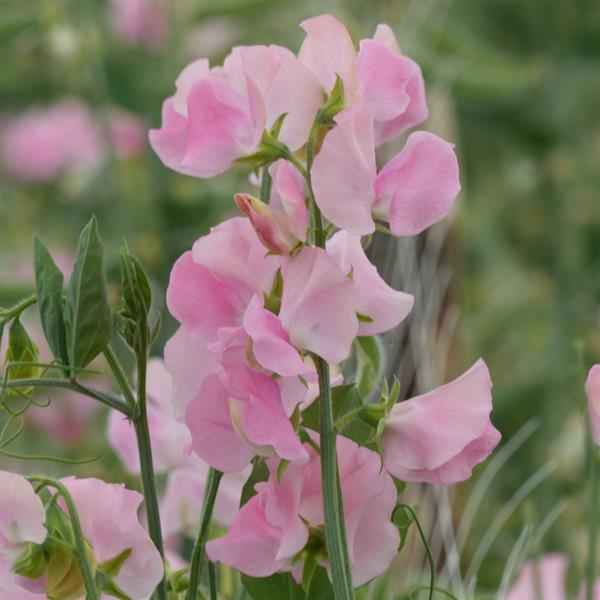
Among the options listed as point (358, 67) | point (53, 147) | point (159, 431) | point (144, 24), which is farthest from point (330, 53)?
point (53, 147)

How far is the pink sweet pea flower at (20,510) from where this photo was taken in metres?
0.29

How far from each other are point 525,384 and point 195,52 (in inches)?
19.8

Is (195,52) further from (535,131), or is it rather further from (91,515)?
(91,515)

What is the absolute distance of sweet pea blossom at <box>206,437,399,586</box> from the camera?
305mm

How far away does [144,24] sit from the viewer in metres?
1.45

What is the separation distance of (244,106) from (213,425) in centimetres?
7

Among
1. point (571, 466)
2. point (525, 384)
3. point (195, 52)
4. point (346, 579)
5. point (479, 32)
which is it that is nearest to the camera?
point (346, 579)

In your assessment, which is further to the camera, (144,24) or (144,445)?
(144,24)

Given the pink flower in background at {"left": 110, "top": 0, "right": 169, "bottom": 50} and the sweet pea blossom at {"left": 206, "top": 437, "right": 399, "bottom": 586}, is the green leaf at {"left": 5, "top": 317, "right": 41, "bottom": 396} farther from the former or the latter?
the pink flower in background at {"left": 110, "top": 0, "right": 169, "bottom": 50}

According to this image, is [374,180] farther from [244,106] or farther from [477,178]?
[477,178]

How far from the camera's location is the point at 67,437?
1382 mm

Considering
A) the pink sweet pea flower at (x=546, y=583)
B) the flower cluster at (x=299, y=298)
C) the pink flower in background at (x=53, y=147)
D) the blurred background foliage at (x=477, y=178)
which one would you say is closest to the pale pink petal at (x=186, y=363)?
the flower cluster at (x=299, y=298)

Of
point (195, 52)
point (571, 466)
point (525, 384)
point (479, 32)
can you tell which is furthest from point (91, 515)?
point (479, 32)

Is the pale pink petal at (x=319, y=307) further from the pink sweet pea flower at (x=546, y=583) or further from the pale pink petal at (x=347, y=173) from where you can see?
the pink sweet pea flower at (x=546, y=583)
